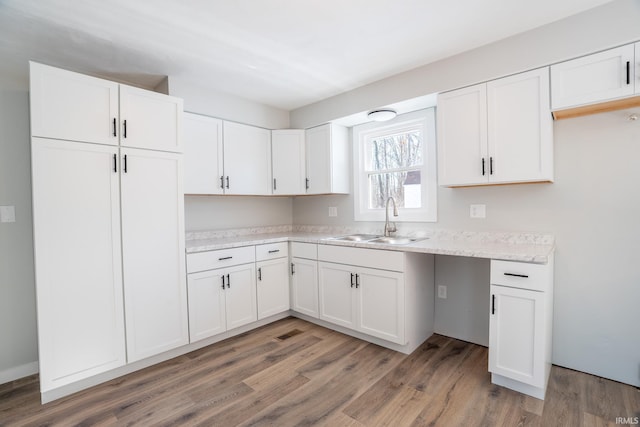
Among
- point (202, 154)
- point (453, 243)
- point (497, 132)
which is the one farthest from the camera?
point (202, 154)

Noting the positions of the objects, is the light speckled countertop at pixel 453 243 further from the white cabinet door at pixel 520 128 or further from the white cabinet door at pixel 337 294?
the white cabinet door at pixel 520 128

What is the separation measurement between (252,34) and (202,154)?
1252mm

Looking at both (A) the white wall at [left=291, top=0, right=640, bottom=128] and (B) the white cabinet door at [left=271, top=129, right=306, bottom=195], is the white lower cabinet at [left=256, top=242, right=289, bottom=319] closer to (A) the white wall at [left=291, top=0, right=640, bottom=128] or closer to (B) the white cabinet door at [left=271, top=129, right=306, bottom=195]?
(B) the white cabinet door at [left=271, top=129, right=306, bottom=195]

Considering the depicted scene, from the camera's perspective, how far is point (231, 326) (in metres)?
2.77

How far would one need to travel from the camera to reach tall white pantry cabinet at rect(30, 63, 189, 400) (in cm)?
188

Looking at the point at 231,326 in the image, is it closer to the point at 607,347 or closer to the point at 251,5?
the point at 251,5

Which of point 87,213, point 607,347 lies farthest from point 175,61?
point 607,347

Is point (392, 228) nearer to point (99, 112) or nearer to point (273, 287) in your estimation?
point (273, 287)

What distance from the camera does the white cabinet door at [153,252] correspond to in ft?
7.20

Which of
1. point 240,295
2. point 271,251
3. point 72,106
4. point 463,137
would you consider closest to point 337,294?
point 271,251

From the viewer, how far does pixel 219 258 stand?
2.69 metres

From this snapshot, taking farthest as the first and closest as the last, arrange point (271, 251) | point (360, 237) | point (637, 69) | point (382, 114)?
point (360, 237) → point (271, 251) → point (382, 114) → point (637, 69)

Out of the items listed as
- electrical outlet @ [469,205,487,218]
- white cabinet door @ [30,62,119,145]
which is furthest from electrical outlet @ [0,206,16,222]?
electrical outlet @ [469,205,487,218]

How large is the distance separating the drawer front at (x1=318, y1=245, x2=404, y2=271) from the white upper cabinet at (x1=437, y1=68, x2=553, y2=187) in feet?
2.44
